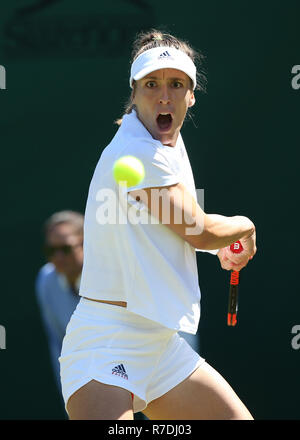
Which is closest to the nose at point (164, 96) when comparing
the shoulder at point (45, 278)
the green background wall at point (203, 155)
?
the shoulder at point (45, 278)

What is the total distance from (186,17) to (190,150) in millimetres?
811

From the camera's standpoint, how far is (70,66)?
5195 mm

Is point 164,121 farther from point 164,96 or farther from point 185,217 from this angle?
point 185,217

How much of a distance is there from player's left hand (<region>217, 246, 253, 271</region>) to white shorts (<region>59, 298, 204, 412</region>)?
1.49 feet

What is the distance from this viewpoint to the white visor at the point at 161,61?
300 cm

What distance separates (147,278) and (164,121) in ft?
1.97

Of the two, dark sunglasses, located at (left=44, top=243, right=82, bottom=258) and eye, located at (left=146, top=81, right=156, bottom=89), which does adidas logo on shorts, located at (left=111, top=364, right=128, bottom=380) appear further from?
dark sunglasses, located at (left=44, top=243, right=82, bottom=258)

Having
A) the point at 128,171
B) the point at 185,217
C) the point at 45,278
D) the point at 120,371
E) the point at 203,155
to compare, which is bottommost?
the point at 120,371

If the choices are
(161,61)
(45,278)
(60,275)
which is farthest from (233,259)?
(45,278)

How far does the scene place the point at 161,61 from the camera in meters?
3.00

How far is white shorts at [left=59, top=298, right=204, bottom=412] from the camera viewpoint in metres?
2.80

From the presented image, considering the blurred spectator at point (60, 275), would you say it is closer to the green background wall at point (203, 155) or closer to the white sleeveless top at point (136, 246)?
the green background wall at point (203, 155)
